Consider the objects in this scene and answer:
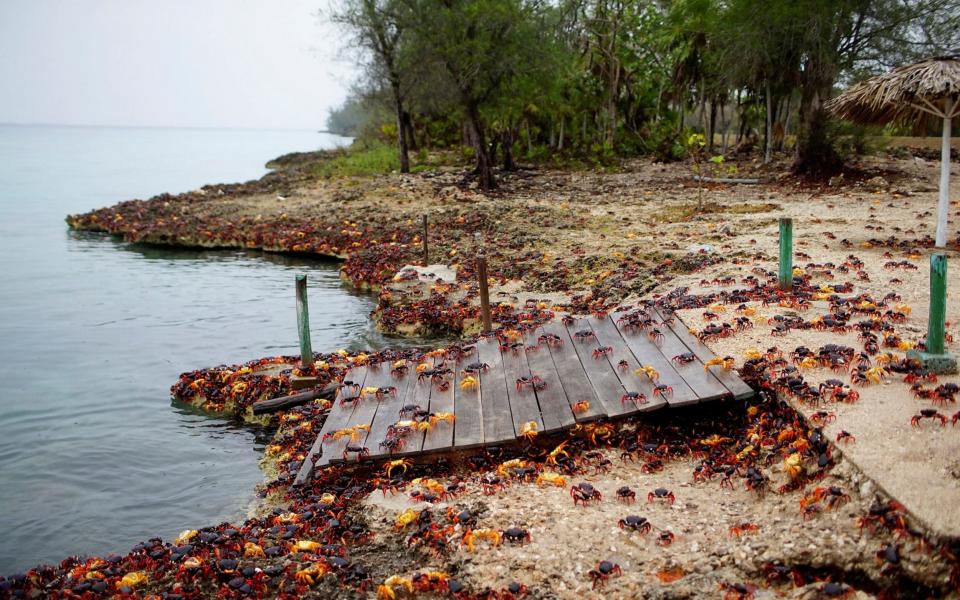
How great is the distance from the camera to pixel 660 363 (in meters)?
7.86

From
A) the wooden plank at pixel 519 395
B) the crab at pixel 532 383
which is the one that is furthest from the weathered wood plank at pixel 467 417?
Result: the crab at pixel 532 383

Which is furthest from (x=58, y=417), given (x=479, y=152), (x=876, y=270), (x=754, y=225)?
(x=479, y=152)

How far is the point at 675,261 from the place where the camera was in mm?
14453

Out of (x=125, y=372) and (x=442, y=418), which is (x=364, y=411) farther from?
(x=125, y=372)

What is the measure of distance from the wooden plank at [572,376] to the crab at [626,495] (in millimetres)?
1163

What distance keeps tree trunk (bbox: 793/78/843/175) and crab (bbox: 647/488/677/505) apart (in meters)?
21.0

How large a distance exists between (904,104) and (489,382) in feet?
34.2

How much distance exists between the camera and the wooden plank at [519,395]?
24.0ft

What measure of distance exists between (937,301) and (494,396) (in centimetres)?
426

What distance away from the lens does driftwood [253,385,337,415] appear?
10312mm

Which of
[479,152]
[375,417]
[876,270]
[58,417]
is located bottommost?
[58,417]

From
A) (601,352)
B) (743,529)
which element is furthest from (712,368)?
(743,529)

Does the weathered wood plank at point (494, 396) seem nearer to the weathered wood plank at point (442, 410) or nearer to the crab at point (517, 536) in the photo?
the weathered wood plank at point (442, 410)

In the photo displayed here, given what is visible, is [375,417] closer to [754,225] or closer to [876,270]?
[876,270]
